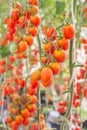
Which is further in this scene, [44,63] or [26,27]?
[26,27]

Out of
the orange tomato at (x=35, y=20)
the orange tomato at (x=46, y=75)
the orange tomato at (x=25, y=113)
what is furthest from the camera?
the orange tomato at (x=25, y=113)

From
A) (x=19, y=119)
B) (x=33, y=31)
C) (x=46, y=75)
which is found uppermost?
(x=33, y=31)

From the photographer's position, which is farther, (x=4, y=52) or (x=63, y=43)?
(x=4, y=52)

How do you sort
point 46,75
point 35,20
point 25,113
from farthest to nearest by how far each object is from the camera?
point 25,113
point 35,20
point 46,75

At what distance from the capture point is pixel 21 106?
1.01 meters

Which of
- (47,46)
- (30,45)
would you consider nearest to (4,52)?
(30,45)

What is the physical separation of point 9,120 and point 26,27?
39cm

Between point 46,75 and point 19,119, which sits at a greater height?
point 46,75

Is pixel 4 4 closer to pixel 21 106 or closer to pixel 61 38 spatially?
pixel 21 106

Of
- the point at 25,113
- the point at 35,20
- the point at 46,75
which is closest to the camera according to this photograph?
the point at 46,75

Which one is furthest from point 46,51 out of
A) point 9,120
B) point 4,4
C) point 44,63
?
point 4,4

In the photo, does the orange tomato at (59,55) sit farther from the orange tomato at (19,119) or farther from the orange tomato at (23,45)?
the orange tomato at (19,119)

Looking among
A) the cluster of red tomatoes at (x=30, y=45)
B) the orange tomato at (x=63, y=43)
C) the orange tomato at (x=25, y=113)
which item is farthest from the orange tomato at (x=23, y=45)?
the orange tomato at (x=25, y=113)

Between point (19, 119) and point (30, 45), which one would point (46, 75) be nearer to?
point (30, 45)
